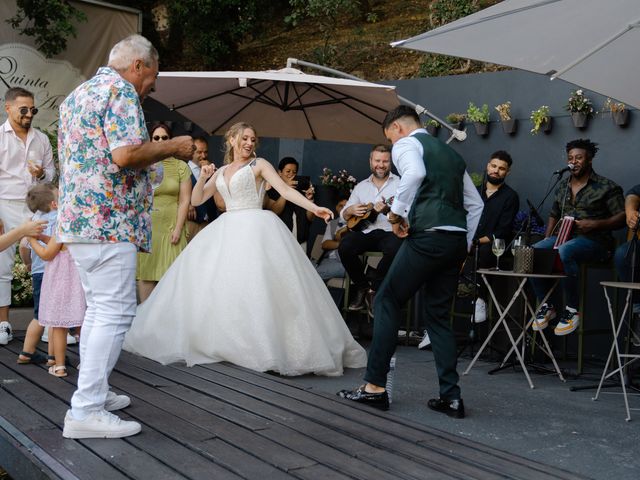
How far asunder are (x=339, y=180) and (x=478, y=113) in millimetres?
2023

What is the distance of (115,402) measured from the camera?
13.8ft

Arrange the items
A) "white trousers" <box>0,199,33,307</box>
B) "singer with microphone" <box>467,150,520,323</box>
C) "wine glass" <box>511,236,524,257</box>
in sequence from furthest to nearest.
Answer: "singer with microphone" <box>467,150,520,323</box>, "white trousers" <box>0,199,33,307</box>, "wine glass" <box>511,236,524,257</box>

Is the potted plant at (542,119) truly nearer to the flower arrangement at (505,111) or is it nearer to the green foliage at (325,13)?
the flower arrangement at (505,111)

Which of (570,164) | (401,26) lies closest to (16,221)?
(570,164)

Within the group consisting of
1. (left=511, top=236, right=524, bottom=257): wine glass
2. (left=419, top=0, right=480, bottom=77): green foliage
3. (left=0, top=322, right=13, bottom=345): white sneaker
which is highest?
(left=419, top=0, right=480, bottom=77): green foliage

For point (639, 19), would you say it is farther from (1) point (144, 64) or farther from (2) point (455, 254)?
(1) point (144, 64)

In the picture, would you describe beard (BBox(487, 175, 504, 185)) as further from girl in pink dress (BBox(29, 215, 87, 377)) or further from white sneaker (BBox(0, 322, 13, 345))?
white sneaker (BBox(0, 322, 13, 345))

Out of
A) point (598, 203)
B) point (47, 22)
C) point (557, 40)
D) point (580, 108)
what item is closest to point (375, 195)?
point (580, 108)

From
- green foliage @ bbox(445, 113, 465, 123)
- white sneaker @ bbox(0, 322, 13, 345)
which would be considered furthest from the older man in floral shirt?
green foliage @ bbox(445, 113, 465, 123)

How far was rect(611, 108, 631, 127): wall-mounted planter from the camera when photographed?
22.1 feet

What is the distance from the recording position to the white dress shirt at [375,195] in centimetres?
745

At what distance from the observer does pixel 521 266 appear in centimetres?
575

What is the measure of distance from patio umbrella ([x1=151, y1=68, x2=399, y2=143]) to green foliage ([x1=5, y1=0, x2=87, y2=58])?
3881 millimetres

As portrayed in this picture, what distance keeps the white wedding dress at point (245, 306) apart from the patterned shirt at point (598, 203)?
7.00 feet
